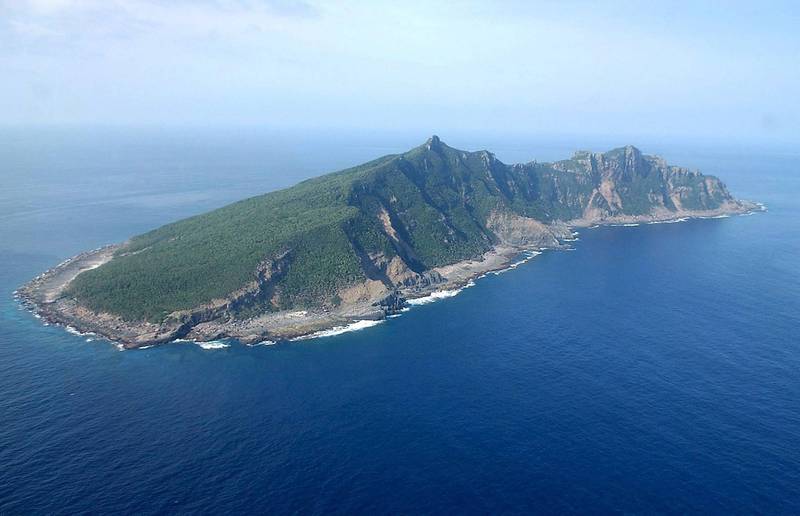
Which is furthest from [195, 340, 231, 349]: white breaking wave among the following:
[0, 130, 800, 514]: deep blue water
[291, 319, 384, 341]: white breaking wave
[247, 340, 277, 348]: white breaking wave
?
[291, 319, 384, 341]: white breaking wave

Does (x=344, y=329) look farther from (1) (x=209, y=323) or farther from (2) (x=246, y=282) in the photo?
(1) (x=209, y=323)

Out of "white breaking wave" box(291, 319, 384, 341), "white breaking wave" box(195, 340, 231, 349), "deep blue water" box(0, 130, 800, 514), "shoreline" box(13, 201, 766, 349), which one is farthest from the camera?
"white breaking wave" box(291, 319, 384, 341)

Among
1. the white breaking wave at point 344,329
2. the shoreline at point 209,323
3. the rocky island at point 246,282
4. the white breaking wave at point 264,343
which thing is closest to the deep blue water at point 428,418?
the white breaking wave at point 264,343

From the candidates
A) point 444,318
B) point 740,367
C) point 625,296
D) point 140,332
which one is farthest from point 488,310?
point 140,332

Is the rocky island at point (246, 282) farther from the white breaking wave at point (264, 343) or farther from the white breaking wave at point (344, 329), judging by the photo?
the white breaking wave at point (344, 329)

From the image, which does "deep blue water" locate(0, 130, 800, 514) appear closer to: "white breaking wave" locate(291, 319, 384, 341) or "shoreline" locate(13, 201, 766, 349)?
"white breaking wave" locate(291, 319, 384, 341)

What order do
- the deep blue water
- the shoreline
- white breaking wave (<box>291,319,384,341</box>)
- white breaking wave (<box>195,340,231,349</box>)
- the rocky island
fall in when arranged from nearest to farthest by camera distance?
the deep blue water → white breaking wave (<box>195,340,231,349</box>) → the shoreline → white breaking wave (<box>291,319,384,341</box>) → the rocky island

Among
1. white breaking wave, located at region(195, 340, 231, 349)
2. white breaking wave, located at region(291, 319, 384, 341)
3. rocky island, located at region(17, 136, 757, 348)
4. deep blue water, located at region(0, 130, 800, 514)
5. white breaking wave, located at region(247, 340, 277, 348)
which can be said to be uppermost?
rocky island, located at region(17, 136, 757, 348)

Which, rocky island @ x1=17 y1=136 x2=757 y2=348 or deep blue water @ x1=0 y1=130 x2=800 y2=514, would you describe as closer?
deep blue water @ x1=0 y1=130 x2=800 y2=514
